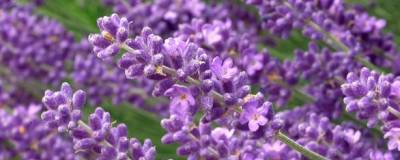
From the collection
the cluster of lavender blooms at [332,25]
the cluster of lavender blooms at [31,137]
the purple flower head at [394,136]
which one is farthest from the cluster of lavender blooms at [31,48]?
the purple flower head at [394,136]

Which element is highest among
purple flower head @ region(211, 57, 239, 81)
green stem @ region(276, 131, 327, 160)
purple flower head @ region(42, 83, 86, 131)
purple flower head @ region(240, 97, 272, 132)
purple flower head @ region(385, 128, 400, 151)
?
purple flower head @ region(42, 83, 86, 131)

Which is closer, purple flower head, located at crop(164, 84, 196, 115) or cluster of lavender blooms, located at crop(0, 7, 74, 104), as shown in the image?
purple flower head, located at crop(164, 84, 196, 115)

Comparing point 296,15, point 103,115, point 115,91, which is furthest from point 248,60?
point 115,91

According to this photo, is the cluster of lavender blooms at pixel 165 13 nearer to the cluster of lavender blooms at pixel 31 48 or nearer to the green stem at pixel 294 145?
the cluster of lavender blooms at pixel 31 48

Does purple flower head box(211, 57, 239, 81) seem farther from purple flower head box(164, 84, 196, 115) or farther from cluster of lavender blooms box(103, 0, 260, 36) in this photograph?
cluster of lavender blooms box(103, 0, 260, 36)

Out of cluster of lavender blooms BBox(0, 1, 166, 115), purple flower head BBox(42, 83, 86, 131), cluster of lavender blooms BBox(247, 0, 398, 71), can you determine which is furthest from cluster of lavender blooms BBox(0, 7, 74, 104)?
purple flower head BBox(42, 83, 86, 131)

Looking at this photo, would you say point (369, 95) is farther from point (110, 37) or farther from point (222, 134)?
point (110, 37)
